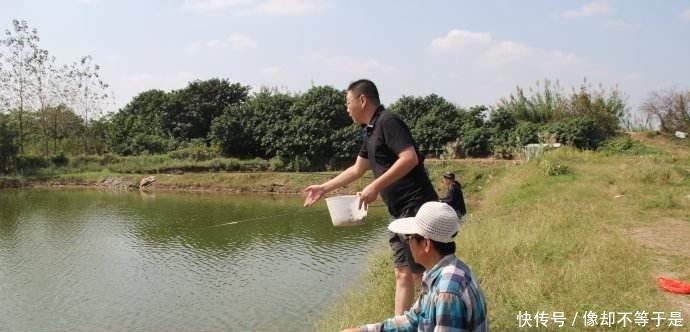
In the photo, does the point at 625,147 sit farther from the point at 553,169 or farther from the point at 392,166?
the point at 392,166

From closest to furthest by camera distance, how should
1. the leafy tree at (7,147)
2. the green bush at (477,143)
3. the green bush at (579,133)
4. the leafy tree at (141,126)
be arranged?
the green bush at (579,133) < the green bush at (477,143) < the leafy tree at (7,147) < the leafy tree at (141,126)

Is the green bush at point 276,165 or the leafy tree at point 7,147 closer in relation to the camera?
the green bush at point 276,165

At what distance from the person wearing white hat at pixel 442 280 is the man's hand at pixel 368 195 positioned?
820 millimetres

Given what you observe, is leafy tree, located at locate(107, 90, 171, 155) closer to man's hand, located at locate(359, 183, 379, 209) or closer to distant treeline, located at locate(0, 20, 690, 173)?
distant treeline, located at locate(0, 20, 690, 173)

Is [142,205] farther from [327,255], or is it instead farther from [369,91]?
[369,91]

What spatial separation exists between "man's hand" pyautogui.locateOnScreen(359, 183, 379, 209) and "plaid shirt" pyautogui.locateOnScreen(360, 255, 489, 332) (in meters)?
1.05

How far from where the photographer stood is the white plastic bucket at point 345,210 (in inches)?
150

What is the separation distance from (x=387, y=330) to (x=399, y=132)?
4.09ft

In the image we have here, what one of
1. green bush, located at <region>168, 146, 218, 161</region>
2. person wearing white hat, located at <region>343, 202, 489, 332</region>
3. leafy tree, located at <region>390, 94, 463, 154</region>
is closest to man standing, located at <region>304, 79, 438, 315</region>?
person wearing white hat, located at <region>343, 202, 489, 332</region>

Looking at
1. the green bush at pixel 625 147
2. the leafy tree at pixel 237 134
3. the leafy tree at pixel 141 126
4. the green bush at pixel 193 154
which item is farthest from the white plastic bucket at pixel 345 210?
the leafy tree at pixel 141 126

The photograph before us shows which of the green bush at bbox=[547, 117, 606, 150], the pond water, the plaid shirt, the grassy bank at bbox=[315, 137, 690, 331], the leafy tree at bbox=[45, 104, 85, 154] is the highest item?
the leafy tree at bbox=[45, 104, 85, 154]

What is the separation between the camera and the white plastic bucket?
150 inches

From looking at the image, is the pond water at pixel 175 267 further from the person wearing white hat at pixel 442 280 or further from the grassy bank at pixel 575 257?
the person wearing white hat at pixel 442 280

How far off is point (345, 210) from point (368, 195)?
0.50 meters
